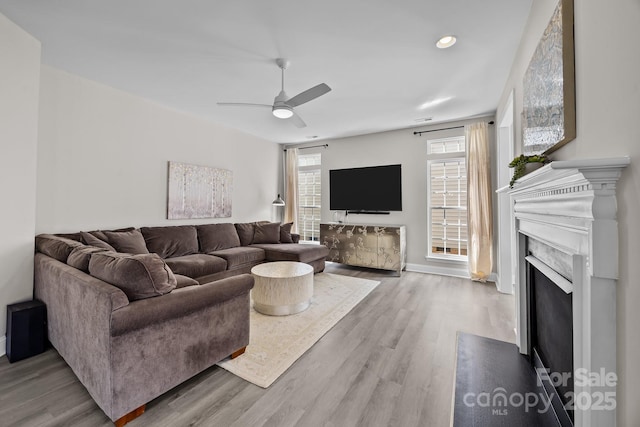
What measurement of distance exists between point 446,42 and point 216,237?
388 cm

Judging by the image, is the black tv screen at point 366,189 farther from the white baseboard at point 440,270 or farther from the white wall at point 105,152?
the white wall at point 105,152

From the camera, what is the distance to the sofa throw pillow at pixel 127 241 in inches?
121

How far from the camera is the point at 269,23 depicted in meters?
2.12

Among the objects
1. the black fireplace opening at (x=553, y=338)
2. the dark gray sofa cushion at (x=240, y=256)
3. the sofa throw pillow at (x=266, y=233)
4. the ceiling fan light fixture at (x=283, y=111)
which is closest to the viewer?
the black fireplace opening at (x=553, y=338)

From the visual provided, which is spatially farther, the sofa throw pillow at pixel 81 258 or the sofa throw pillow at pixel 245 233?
the sofa throw pillow at pixel 245 233

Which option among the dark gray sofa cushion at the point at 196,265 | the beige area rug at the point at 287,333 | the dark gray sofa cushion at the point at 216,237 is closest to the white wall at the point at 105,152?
the dark gray sofa cushion at the point at 216,237

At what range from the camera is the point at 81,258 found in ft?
5.99

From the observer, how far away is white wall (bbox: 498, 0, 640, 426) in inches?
32.5

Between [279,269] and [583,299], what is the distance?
278cm

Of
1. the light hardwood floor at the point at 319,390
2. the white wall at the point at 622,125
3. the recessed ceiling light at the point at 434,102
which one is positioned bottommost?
the light hardwood floor at the point at 319,390

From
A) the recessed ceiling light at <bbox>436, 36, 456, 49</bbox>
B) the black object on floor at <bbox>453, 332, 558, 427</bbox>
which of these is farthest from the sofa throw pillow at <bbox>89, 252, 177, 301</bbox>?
the recessed ceiling light at <bbox>436, 36, 456, 49</bbox>

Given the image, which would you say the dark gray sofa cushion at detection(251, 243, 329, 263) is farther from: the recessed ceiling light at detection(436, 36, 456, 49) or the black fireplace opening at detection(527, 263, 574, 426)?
the recessed ceiling light at detection(436, 36, 456, 49)

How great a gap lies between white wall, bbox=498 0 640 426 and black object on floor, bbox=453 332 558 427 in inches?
22.8

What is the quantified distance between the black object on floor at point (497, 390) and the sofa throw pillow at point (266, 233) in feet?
11.7
